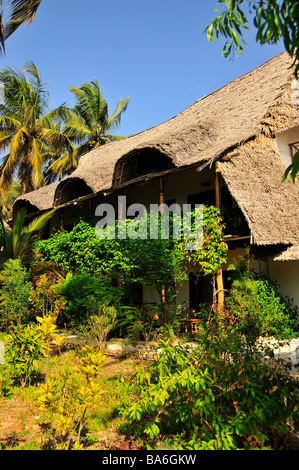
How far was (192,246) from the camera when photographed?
884 centimetres

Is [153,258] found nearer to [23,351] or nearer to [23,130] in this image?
[23,351]

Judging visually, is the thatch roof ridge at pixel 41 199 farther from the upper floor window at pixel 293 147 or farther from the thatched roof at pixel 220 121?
the upper floor window at pixel 293 147

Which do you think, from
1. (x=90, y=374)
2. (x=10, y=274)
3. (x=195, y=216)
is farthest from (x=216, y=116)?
(x=90, y=374)

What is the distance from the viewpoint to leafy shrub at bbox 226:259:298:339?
7724 millimetres

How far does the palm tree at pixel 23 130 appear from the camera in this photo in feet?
65.4

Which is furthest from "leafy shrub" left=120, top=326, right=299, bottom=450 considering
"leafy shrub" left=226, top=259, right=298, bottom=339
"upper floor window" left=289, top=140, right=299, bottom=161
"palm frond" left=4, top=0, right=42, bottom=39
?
"upper floor window" left=289, top=140, right=299, bottom=161

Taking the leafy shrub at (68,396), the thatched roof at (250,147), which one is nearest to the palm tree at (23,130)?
the thatched roof at (250,147)

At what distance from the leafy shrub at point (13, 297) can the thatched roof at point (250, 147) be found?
4.18 m

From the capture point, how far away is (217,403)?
10.8ft

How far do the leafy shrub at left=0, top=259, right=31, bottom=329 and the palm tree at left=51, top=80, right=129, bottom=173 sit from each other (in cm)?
1714

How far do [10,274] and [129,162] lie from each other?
16.8 feet

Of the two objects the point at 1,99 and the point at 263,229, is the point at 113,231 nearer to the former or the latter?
the point at 263,229

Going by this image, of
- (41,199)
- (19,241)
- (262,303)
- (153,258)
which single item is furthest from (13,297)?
(41,199)

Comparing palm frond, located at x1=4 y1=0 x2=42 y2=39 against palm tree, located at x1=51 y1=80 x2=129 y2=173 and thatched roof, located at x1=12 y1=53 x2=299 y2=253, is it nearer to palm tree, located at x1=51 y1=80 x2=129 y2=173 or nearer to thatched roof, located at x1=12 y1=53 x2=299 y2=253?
thatched roof, located at x1=12 y1=53 x2=299 y2=253
